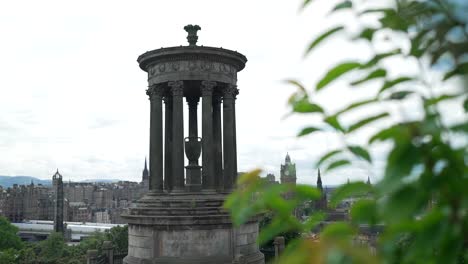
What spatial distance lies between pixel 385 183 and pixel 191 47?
1814 cm

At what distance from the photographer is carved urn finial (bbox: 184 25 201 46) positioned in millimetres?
20047

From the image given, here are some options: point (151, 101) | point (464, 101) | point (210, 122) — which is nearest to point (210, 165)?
point (210, 122)

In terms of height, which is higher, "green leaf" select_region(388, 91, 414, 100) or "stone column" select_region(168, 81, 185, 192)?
"stone column" select_region(168, 81, 185, 192)

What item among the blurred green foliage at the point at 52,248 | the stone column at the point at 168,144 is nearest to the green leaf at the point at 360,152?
the stone column at the point at 168,144

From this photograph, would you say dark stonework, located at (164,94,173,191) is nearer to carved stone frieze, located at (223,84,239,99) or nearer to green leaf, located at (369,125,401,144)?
carved stone frieze, located at (223,84,239,99)

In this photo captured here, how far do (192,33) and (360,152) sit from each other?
19.1 m

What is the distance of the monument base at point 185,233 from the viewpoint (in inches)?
699

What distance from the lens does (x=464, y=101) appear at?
1888mm

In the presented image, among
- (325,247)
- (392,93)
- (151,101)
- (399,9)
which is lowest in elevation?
(325,247)

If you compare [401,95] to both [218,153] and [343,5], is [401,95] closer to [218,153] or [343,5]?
[343,5]

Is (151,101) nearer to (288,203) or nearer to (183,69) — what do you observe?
(183,69)

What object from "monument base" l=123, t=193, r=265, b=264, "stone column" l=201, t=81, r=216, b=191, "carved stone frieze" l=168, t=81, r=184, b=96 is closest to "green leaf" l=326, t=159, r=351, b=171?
"monument base" l=123, t=193, r=265, b=264

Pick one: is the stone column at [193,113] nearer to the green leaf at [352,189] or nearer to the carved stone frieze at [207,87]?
the carved stone frieze at [207,87]

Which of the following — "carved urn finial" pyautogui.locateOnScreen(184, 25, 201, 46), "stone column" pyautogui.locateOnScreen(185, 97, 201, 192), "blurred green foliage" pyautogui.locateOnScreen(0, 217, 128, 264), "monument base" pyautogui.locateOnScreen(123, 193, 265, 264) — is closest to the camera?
"monument base" pyautogui.locateOnScreen(123, 193, 265, 264)
